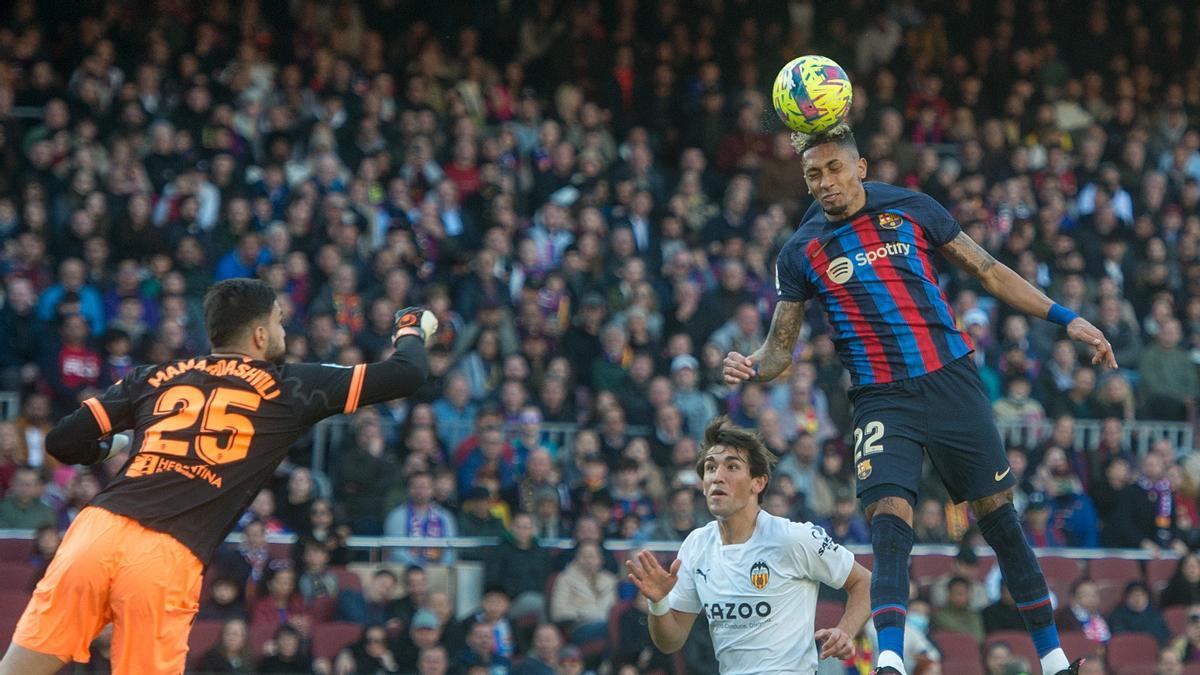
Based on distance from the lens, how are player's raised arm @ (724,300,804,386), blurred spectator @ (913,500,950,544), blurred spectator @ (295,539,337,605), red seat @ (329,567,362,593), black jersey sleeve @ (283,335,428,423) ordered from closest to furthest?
black jersey sleeve @ (283,335,428,423)
player's raised arm @ (724,300,804,386)
blurred spectator @ (295,539,337,605)
red seat @ (329,567,362,593)
blurred spectator @ (913,500,950,544)

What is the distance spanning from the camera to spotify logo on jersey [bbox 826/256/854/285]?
7.62m

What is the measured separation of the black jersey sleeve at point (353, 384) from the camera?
6742 millimetres

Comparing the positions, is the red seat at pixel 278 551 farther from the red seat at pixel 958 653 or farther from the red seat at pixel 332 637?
the red seat at pixel 958 653

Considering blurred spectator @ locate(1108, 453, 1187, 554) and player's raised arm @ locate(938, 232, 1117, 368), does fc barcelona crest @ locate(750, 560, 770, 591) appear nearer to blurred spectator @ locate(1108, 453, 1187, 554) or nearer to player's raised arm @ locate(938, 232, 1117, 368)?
player's raised arm @ locate(938, 232, 1117, 368)

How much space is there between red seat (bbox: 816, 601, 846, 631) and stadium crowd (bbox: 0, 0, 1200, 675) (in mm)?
640

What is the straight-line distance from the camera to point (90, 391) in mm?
13117

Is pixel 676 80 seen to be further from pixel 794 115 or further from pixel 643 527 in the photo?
pixel 794 115

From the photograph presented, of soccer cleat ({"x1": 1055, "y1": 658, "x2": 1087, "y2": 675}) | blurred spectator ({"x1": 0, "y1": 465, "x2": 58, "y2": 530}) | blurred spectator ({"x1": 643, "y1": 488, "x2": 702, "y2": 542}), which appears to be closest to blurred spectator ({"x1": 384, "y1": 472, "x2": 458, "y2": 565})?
blurred spectator ({"x1": 643, "y1": 488, "x2": 702, "y2": 542})

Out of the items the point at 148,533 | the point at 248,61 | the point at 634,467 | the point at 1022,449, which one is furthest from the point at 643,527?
the point at 148,533

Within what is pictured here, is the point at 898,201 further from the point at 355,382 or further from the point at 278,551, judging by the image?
the point at 278,551

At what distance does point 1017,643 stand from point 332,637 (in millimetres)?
5269

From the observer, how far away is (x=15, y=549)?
1221 cm

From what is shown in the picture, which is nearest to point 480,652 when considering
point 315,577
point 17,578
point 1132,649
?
point 315,577

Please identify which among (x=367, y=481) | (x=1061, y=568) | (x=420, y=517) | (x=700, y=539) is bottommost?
(x=1061, y=568)
